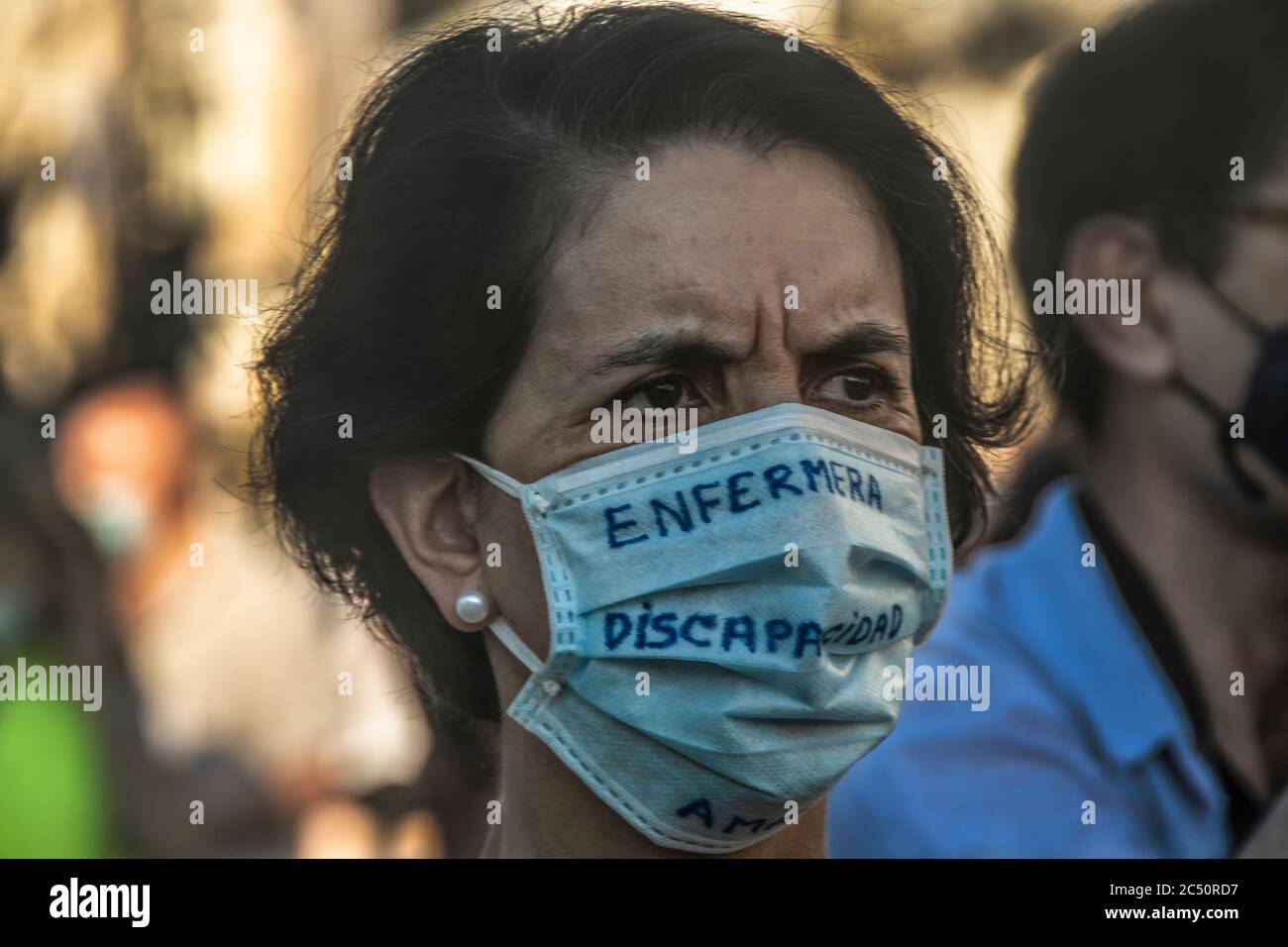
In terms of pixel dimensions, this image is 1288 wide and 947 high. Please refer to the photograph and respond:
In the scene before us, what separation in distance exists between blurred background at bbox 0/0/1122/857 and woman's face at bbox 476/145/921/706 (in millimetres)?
410

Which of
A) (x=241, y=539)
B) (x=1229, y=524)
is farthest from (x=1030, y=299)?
(x=241, y=539)

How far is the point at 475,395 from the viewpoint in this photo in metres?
2.59

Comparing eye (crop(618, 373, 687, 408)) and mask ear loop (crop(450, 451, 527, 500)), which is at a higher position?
eye (crop(618, 373, 687, 408))

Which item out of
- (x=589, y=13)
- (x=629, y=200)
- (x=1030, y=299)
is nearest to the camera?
(x=629, y=200)

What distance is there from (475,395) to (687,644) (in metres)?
0.50

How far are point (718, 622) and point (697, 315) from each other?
45cm

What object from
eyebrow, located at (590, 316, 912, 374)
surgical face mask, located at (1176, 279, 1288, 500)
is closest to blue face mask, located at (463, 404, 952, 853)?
eyebrow, located at (590, 316, 912, 374)

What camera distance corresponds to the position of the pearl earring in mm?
2561

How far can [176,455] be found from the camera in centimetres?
600

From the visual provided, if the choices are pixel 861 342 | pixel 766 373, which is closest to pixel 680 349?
pixel 766 373

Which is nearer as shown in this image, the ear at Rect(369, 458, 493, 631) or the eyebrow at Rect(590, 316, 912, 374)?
the eyebrow at Rect(590, 316, 912, 374)

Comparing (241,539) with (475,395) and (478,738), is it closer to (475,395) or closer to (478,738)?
(478,738)

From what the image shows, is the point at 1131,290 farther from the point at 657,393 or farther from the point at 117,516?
the point at 117,516

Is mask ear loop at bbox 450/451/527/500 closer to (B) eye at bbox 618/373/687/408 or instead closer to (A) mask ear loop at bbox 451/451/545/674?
(A) mask ear loop at bbox 451/451/545/674
